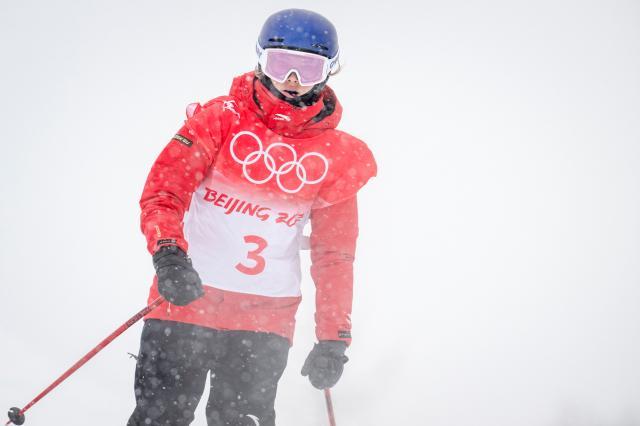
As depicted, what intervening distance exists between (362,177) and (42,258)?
29.3 ft

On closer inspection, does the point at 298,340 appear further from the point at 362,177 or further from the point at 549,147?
the point at 549,147

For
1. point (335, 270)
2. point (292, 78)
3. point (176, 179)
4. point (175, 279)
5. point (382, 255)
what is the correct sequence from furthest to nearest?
point (382, 255)
point (335, 270)
point (292, 78)
point (176, 179)
point (175, 279)

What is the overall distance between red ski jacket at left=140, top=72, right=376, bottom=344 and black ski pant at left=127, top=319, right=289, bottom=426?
6 cm

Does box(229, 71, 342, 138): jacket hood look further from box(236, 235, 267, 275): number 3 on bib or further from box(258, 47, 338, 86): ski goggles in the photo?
box(236, 235, 267, 275): number 3 on bib

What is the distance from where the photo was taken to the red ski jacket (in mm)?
2568

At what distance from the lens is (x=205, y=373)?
2523 millimetres

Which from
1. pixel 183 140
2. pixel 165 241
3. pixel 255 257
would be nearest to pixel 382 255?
pixel 255 257

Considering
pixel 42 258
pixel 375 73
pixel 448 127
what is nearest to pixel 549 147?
pixel 448 127

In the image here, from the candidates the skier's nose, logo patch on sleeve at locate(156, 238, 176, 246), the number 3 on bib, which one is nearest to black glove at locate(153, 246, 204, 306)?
logo patch on sleeve at locate(156, 238, 176, 246)

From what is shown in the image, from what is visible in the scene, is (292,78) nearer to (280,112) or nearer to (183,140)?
(280,112)

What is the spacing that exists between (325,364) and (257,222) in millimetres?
704

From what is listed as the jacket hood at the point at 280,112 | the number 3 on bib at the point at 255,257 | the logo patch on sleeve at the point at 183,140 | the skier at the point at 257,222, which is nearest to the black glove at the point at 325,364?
the skier at the point at 257,222

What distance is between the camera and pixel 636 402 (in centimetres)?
859

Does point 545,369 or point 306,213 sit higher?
point 306,213
